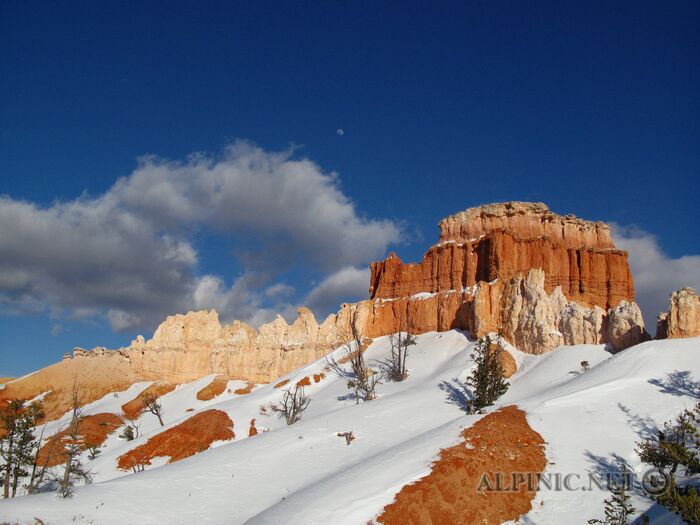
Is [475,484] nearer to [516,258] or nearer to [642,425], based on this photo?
[642,425]

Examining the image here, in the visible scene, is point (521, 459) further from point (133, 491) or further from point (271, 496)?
point (133, 491)

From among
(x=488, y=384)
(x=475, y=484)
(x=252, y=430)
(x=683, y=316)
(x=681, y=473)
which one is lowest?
(x=475, y=484)

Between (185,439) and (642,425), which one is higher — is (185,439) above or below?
below

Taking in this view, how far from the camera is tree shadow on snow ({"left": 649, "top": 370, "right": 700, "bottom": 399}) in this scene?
1217 inches

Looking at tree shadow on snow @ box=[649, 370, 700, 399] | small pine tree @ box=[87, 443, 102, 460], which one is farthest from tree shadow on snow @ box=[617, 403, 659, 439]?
small pine tree @ box=[87, 443, 102, 460]

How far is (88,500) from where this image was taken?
75.4 ft

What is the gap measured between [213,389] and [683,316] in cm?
5579

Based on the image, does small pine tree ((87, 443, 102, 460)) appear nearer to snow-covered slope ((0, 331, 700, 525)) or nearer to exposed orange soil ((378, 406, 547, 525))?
snow-covered slope ((0, 331, 700, 525))

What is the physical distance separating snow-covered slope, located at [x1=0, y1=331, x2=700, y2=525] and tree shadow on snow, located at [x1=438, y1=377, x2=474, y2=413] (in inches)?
6.3

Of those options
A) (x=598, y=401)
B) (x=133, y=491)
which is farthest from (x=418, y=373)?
(x=133, y=491)

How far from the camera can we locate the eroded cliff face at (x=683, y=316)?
133ft

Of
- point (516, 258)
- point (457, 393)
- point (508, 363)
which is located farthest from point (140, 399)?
point (516, 258)

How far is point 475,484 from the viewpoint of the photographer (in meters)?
22.9

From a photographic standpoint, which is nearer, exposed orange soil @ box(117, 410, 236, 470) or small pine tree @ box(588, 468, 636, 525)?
small pine tree @ box(588, 468, 636, 525)
